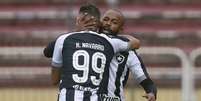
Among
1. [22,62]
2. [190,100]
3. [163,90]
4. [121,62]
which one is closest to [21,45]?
[22,62]

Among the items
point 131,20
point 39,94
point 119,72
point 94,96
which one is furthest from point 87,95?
point 131,20

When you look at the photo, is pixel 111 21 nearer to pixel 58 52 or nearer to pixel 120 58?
pixel 120 58

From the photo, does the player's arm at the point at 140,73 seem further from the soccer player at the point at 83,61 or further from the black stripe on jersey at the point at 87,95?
the black stripe on jersey at the point at 87,95

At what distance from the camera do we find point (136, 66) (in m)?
5.13

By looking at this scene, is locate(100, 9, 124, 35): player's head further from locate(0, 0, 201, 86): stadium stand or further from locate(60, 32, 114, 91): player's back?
locate(0, 0, 201, 86): stadium stand

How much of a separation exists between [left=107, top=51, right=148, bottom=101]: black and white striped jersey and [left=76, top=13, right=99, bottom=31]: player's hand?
0.28 metres

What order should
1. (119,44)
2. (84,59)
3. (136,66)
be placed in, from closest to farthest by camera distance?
(84,59)
(119,44)
(136,66)

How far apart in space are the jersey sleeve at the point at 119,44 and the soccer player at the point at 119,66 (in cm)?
6

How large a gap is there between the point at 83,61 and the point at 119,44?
292mm

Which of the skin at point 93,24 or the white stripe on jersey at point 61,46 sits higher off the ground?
the skin at point 93,24

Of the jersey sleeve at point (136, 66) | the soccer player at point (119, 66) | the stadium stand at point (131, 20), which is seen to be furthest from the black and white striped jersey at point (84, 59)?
the stadium stand at point (131, 20)

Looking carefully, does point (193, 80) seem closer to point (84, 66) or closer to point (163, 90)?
point (163, 90)

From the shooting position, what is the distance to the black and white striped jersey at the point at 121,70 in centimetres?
499

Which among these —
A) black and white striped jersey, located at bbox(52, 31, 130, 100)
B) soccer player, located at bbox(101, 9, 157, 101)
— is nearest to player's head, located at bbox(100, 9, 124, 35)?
soccer player, located at bbox(101, 9, 157, 101)
